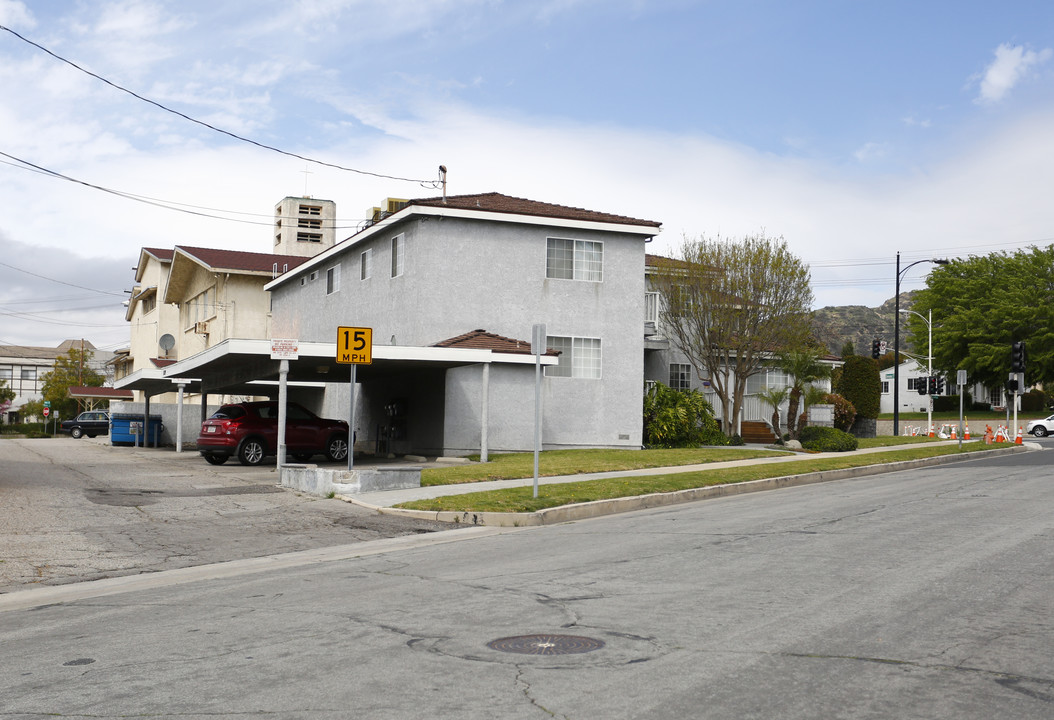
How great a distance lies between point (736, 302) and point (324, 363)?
14477 mm

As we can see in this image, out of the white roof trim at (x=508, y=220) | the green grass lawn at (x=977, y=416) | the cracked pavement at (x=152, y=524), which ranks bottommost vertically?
the cracked pavement at (x=152, y=524)

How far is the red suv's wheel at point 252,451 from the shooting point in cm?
2541

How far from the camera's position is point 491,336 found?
27.2m

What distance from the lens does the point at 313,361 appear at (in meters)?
23.6

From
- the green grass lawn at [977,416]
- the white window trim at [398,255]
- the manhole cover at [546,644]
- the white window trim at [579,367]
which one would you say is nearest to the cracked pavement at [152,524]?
the manhole cover at [546,644]

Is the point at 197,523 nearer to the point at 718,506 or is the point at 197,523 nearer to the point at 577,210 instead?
the point at 718,506

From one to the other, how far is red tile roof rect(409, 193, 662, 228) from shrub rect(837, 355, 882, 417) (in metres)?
16.8

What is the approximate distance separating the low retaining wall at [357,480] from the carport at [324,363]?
3.62 metres

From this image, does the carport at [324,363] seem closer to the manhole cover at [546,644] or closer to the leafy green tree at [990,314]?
the manhole cover at [546,644]

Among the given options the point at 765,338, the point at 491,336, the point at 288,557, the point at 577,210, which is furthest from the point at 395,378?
the point at 288,557

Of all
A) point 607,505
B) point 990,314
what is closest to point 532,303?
point 607,505

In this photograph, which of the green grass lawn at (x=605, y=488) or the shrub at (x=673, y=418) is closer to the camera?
the green grass lawn at (x=605, y=488)

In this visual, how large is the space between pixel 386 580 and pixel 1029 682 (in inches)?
220

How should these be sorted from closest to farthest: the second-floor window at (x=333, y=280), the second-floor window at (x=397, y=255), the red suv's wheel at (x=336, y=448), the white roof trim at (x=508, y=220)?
the red suv's wheel at (x=336, y=448) → the white roof trim at (x=508, y=220) → the second-floor window at (x=397, y=255) → the second-floor window at (x=333, y=280)
